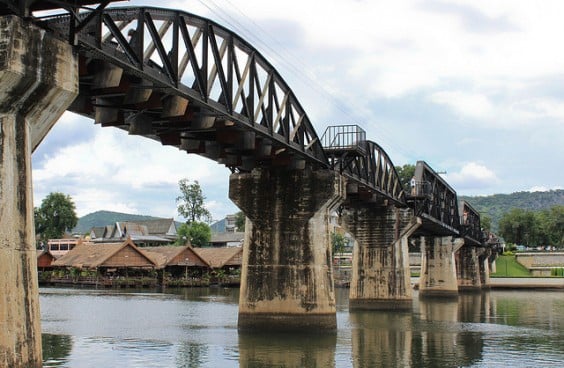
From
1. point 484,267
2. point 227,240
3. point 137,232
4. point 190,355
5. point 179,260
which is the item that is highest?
point 137,232

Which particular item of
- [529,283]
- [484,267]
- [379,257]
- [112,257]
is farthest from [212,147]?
[484,267]

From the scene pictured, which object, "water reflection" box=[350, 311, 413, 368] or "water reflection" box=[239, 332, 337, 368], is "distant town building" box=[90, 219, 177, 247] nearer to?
"water reflection" box=[350, 311, 413, 368]

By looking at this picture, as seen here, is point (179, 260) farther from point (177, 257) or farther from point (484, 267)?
point (484, 267)

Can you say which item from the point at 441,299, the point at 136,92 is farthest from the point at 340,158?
the point at 441,299

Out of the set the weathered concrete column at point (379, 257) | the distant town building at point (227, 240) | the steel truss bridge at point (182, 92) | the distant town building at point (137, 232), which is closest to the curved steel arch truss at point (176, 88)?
the steel truss bridge at point (182, 92)

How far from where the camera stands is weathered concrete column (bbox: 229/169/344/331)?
131ft

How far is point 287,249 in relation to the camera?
40781mm

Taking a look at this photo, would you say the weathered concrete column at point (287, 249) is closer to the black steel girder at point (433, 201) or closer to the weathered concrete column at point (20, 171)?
the weathered concrete column at point (20, 171)

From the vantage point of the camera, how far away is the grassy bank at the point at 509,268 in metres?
154

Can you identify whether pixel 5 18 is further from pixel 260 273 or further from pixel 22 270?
pixel 260 273

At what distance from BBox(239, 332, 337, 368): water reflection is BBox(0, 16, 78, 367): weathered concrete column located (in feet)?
49.7

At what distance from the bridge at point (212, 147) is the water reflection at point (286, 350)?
3.17 ft

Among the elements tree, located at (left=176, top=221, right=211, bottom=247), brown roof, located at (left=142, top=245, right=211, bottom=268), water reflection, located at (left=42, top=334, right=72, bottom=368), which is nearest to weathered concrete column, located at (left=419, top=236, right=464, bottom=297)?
brown roof, located at (left=142, top=245, right=211, bottom=268)

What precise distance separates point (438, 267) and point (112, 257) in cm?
4775
